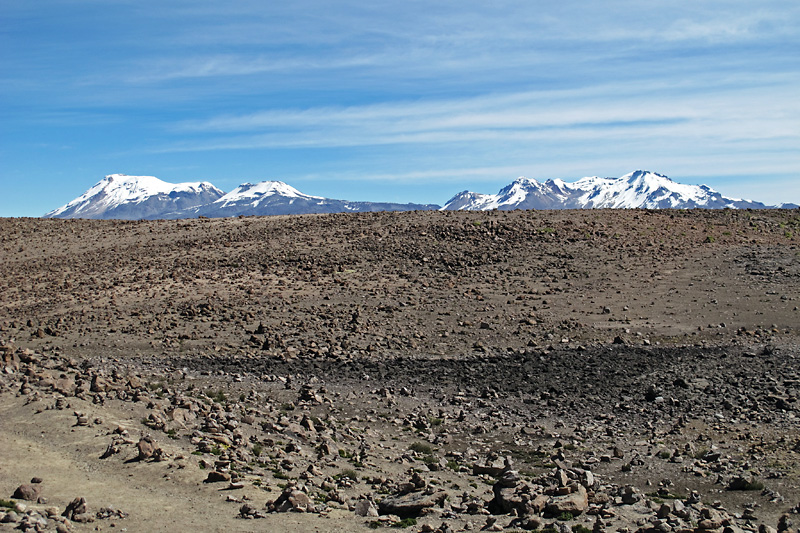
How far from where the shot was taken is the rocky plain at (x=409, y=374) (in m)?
13.8

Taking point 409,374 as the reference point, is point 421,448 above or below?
below

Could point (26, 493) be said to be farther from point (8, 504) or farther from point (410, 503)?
point (410, 503)

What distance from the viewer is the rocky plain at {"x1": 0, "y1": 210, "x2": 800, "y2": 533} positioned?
13.8 m

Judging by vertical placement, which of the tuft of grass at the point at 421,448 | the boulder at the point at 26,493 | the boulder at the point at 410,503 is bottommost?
the tuft of grass at the point at 421,448

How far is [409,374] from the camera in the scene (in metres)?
24.9

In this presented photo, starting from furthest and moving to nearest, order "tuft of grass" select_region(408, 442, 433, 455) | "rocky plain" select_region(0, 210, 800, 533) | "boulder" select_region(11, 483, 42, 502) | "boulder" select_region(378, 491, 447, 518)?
"tuft of grass" select_region(408, 442, 433, 455)
"rocky plain" select_region(0, 210, 800, 533)
"boulder" select_region(378, 491, 447, 518)
"boulder" select_region(11, 483, 42, 502)

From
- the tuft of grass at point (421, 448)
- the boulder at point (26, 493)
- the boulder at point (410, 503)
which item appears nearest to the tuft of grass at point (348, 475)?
the boulder at point (410, 503)

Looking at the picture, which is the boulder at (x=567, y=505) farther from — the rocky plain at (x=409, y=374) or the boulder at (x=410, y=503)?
the boulder at (x=410, y=503)

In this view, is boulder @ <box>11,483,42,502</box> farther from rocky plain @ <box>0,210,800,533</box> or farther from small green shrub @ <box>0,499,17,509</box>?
small green shrub @ <box>0,499,17,509</box>

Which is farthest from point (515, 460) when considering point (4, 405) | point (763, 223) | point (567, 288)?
point (763, 223)

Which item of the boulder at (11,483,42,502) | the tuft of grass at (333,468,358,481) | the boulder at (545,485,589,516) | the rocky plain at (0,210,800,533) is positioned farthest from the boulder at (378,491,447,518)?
the boulder at (11,483,42,502)

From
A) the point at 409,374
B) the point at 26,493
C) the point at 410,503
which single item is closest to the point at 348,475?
the point at 410,503

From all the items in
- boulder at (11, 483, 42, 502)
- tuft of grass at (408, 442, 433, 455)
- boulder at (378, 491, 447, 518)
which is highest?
boulder at (11, 483, 42, 502)

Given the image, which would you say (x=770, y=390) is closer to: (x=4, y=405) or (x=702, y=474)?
(x=702, y=474)
